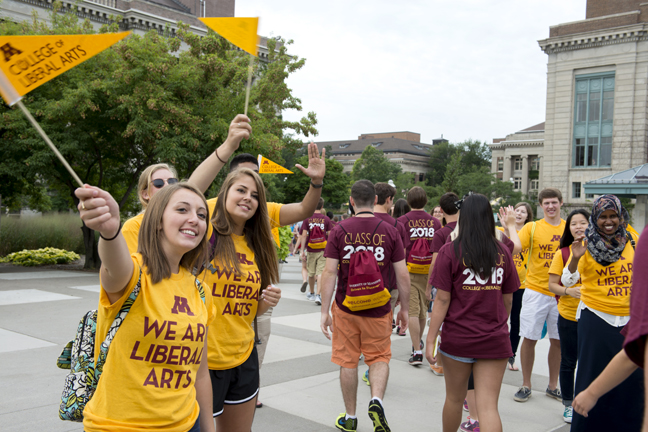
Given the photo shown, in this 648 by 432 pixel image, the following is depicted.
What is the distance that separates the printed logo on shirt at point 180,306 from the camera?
2243 mm

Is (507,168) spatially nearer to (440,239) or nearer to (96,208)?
(440,239)

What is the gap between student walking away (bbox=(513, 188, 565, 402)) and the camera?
18.0 feet

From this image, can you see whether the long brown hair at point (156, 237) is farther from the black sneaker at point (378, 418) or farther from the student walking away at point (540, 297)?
the student walking away at point (540, 297)

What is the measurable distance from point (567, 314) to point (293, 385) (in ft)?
9.32

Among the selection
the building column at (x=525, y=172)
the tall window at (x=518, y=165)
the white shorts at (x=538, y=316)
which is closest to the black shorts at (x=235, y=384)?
the white shorts at (x=538, y=316)

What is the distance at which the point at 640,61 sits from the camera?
46.8m

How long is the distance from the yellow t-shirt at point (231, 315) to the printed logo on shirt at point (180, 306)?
2.43ft

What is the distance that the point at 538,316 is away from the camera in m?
5.54

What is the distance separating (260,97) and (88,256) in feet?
25.7

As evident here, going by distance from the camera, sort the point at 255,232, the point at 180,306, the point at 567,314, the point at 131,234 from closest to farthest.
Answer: the point at 180,306 → the point at 131,234 → the point at 255,232 → the point at 567,314

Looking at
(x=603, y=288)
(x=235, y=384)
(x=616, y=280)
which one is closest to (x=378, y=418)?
(x=235, y=384)

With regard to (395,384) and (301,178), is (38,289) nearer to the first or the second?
(395,384)

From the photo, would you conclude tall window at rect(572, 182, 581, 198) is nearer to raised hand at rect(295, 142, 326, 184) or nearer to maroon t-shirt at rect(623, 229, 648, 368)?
raised hand at rect(295, 142, 326, 184)

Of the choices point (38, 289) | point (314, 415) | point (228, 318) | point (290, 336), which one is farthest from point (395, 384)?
point (38, 289)
